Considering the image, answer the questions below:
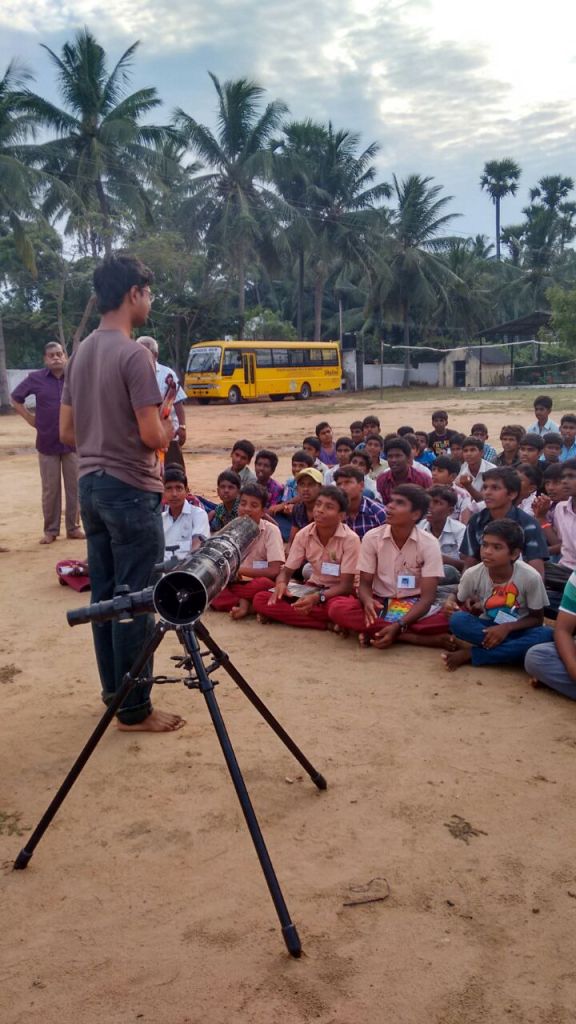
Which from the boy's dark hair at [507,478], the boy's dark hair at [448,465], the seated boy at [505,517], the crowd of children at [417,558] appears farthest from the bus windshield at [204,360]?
the boy's dark hair at [507,478]

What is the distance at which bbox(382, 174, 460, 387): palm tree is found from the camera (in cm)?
3569

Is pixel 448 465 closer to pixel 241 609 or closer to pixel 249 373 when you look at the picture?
pixel 241 609

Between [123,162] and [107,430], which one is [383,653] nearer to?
[107,430]

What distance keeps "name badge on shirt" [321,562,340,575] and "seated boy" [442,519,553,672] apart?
37.5 inches

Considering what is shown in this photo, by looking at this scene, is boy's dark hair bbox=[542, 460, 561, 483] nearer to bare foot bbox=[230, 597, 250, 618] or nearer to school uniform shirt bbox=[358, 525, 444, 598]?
school uniform shirt bbox=[358, 525, 444, 598]

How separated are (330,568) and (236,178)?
1215 inches

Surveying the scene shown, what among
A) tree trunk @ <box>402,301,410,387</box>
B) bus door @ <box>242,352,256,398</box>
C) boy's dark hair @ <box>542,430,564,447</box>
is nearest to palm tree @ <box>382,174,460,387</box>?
tree trunk @ <box>402,301,410,387</box>

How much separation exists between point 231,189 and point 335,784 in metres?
32.7

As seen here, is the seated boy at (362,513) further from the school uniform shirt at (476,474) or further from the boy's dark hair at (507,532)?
the boy's dark hair at (507,532)

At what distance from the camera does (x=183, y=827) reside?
117 inches

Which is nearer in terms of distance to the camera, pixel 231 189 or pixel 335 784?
pixel 335 784

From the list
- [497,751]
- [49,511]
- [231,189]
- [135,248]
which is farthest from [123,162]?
[497,751]

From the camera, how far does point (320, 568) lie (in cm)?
539

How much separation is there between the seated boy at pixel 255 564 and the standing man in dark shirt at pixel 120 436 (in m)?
2.00
